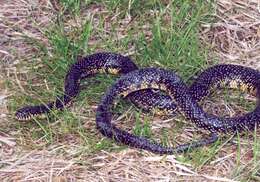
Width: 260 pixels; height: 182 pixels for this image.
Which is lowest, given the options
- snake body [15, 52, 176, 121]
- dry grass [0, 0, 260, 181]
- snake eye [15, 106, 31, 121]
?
dry grass [0, 0, 260, 181]

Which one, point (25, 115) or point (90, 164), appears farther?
point (25, 115)

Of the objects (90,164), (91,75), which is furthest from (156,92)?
(90,164)

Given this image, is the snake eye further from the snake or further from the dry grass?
the dry grass

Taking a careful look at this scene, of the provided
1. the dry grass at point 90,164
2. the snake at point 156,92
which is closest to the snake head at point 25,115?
the snake at point 156,92

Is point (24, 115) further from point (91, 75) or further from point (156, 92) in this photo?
point (156, 92)

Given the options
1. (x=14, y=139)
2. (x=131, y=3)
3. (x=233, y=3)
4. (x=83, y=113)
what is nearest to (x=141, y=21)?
(x=131, y=3)

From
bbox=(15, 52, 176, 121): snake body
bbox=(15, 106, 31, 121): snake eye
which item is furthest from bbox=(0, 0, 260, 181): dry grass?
bbox=(15, 52, 176, 121): snake body

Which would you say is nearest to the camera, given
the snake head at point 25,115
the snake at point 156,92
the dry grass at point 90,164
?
the dry grass at point 90,164

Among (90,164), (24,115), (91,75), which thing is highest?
(91,75)

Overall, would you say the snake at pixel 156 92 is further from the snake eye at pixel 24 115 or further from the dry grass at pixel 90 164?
the dry grass at pixel 90 164
